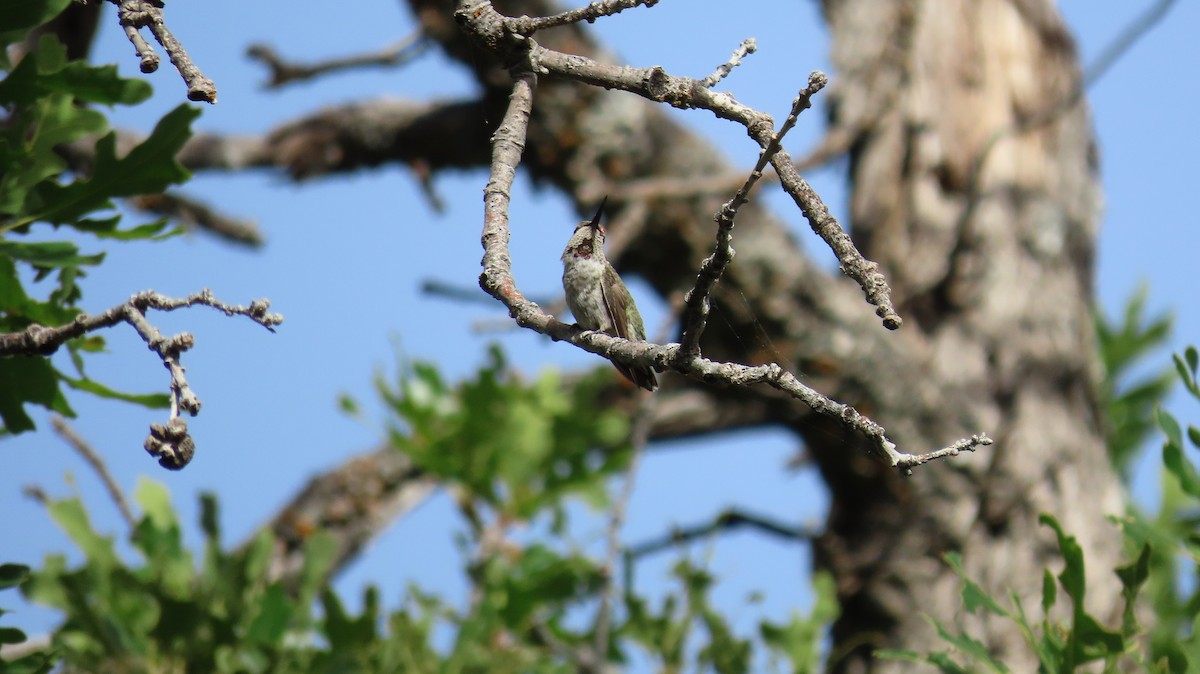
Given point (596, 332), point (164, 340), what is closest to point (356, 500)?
point (596, 332)

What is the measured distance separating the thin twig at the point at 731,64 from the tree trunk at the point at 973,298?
11.6 ft

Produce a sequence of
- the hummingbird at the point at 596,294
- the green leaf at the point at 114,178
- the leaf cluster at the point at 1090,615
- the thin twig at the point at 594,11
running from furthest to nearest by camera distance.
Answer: the hummingbird at the point at 596,294
the leaf cluster at the point at 1090,615
the green leaf at the point at 114,178
the thin twig at the point at 594,11

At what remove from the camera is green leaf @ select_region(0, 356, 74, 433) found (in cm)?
213

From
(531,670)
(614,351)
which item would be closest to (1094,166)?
(531,670)

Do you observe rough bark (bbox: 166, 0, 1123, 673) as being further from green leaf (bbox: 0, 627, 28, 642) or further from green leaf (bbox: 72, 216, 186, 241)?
green leaf (bbox: 0, 627, 28, 642)

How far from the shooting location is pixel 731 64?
1.86 m

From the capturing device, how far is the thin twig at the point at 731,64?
1787mm

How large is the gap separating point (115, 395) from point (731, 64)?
1287mm

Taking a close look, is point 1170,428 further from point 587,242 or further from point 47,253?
point 47,253

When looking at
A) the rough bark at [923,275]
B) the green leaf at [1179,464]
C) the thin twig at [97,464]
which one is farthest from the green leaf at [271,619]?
the rough bark at [923,275]

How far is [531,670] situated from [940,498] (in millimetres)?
2352

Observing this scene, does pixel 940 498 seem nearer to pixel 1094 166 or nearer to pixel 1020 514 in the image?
pixel 1020 514

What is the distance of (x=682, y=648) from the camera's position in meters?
4.32

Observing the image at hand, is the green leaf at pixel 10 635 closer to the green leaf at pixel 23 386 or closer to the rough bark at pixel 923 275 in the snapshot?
the green leaf at pixel 23 386
